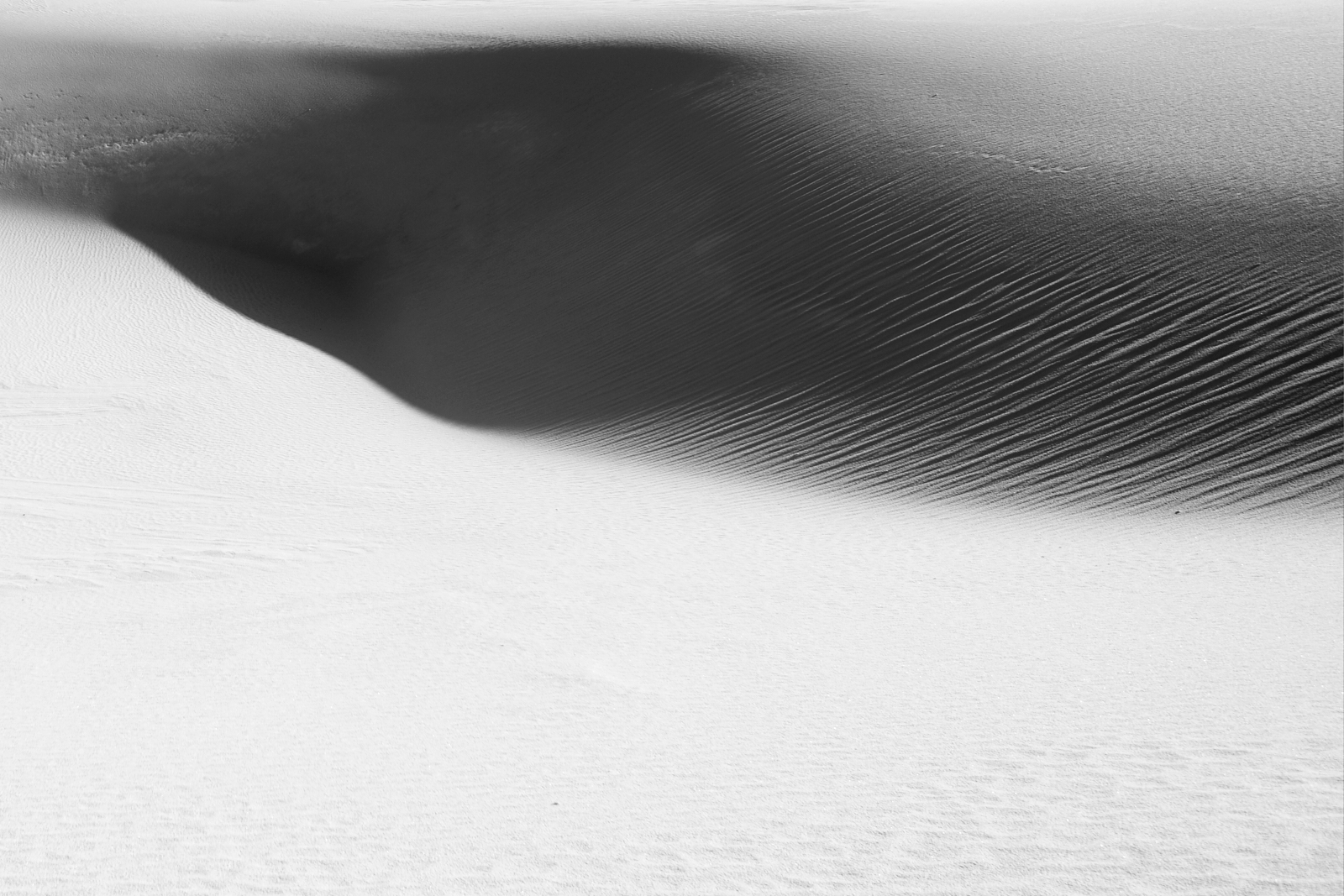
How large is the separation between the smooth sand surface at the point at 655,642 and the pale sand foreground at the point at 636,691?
25mm

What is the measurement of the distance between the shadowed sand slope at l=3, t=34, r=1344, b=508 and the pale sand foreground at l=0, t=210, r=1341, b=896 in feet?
4.18

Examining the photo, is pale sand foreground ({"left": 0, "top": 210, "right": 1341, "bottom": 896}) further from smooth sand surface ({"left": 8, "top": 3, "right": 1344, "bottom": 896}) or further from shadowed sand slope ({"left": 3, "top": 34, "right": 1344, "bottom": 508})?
shadowed sand slope ({"left": 3, "top": 34, "right": 1344, "bottom": 508})

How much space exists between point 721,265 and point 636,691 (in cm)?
946

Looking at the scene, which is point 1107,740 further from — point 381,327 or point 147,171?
point 147,171

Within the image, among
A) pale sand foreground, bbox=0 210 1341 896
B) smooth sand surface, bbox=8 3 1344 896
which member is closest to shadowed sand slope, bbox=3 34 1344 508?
smooth sand surface, bbox=8 3 1344 896

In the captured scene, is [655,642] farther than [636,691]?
Yes

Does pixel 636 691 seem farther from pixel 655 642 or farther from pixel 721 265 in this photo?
pixel 721 265

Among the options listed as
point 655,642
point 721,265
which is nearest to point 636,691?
point 655,642

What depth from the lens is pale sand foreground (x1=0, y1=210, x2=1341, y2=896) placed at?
3.99m

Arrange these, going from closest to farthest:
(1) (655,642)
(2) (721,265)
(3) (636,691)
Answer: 1. (3) (636,691)
2. (1) (655,642)
3. (2) (721,265)

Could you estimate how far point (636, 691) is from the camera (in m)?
5.87

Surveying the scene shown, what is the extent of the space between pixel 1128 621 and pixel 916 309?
241 inches

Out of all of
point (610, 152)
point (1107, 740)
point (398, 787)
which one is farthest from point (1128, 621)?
point (610, 152)

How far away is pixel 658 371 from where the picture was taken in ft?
44.6
